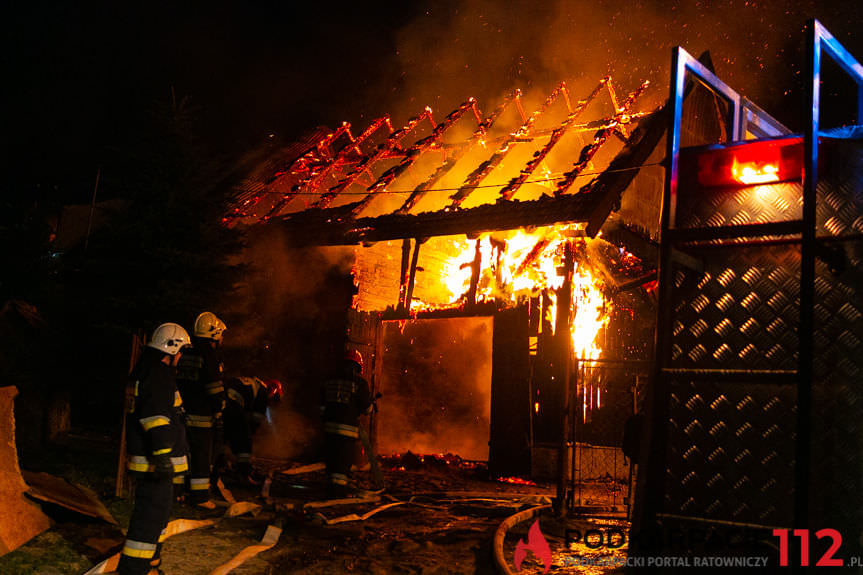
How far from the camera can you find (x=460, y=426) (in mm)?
16719

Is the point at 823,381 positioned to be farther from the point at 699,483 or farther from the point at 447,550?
the point at 447,550

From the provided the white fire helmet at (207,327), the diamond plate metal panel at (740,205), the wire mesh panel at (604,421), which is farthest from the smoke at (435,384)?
the diamond plate metal panel at (740,205)

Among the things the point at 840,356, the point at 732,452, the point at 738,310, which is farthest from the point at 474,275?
the point at 840,356

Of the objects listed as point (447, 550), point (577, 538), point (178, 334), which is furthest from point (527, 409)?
point (178, 334)

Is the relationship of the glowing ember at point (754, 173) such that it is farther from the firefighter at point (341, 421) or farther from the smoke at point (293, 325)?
the smoke at point (293, 325)

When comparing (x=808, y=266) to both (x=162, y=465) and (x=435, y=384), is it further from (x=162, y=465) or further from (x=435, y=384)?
(x=435, y=384)

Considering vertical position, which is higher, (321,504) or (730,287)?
(730,287)

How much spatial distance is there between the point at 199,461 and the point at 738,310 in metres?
6.49

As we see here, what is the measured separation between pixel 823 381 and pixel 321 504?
6231 mm

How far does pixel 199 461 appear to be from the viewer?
795 centimetres

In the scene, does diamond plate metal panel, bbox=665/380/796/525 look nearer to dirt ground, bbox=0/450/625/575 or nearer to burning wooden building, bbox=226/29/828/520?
dirt ground, bbox=0/450/625/575

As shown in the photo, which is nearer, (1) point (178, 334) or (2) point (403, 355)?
(1) point (178, 334)

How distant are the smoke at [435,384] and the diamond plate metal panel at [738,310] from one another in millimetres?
13002

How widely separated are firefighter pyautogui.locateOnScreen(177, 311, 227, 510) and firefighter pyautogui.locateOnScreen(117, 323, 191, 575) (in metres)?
2.58
